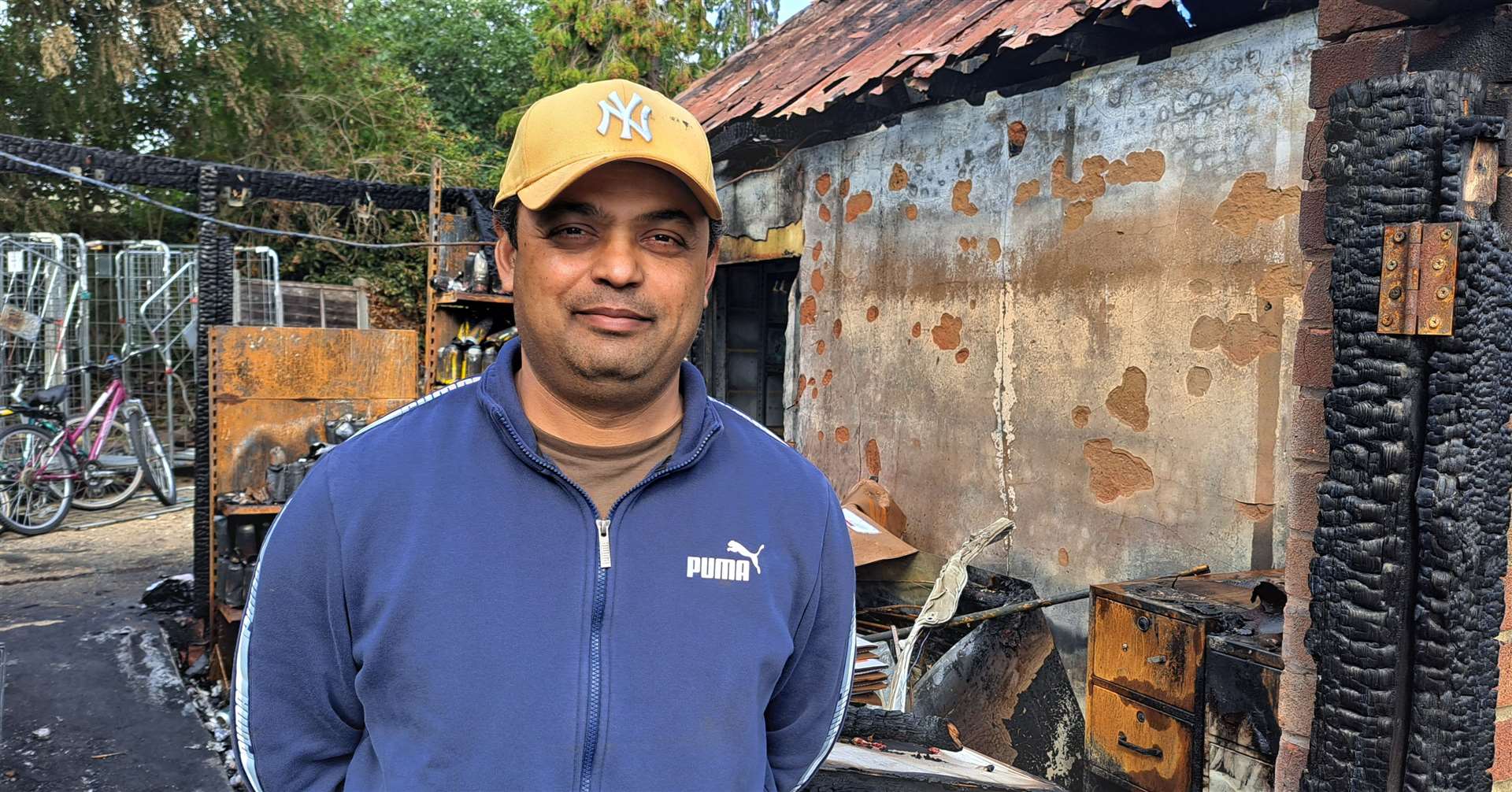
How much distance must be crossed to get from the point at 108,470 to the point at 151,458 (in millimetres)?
373

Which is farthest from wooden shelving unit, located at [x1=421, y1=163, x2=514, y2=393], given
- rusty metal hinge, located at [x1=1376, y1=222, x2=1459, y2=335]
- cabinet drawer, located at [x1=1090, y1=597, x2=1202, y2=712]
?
rusty metal hinge, located at [x1=1376, y1=222, x2=1459, y2=335]

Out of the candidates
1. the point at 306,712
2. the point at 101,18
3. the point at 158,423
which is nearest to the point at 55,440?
the point at 158,423

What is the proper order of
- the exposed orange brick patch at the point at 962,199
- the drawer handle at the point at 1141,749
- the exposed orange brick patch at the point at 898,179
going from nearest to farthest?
1. the drawer handle at the point at 1141,749
2. the exposed orange brick patch at the point at 962,199
3. the exposed orange brick patch at the point at 898,179

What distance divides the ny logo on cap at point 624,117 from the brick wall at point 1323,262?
1.38m

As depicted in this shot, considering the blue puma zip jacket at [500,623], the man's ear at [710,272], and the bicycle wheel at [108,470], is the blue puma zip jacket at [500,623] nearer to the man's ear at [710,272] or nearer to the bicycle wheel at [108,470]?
the man's ear at [710,272]

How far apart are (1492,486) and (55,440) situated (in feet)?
34.0

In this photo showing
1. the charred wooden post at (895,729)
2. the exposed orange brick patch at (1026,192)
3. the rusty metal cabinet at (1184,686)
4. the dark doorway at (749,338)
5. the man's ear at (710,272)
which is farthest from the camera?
the dark doorway at (749,338)

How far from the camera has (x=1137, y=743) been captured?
3498 mm

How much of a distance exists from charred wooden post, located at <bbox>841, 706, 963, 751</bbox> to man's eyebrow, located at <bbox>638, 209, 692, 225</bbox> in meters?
1.81

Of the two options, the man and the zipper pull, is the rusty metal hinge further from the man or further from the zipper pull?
the zipper pull

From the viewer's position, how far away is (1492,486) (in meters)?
1.95

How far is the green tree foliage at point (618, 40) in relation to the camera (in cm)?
1320

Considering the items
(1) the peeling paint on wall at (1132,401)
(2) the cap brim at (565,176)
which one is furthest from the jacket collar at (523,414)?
(1) the peeling paint on wall at (1132,401)

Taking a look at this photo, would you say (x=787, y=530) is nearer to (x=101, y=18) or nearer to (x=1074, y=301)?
(x=1074, y=301)
